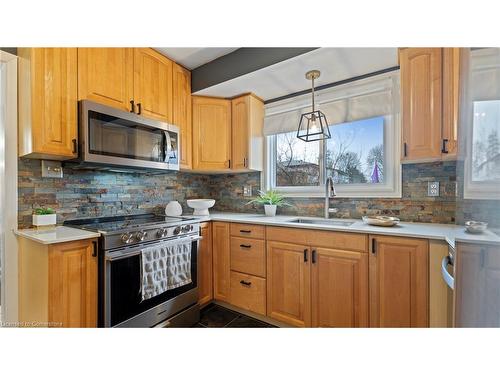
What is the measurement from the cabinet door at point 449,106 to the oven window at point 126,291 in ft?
6.85

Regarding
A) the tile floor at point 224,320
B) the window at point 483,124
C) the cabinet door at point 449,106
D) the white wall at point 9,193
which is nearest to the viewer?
the window at point 483,124

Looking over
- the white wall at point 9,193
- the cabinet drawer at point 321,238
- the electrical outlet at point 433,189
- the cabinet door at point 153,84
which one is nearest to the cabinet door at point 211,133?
the cabinet door at point 153,84

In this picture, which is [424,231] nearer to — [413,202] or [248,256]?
[413,202]

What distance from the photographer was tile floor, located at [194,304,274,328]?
1805 mm

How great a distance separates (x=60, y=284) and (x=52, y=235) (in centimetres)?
28

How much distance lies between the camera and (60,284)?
1.18 metres

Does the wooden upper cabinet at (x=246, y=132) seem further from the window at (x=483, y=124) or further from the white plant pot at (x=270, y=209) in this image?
the window at (x=483, y=124)

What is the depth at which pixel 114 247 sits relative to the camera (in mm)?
1344

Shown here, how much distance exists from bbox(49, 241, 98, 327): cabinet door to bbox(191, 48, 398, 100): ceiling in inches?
68.3

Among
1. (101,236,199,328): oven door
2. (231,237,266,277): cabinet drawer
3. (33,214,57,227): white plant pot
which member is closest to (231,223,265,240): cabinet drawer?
(231,237,266,277): cabinet drawer

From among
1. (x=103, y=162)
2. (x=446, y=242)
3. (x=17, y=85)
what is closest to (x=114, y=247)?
(x=103, y=162)

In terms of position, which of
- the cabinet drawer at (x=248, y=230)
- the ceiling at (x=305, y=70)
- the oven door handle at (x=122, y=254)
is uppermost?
the ceiling at (x=305, y=70)

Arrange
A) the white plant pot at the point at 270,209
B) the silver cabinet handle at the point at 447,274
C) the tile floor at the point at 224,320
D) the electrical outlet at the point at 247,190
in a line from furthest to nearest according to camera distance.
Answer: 1. the electrical outlet at the point at 247,190
2. the white plant pot at the point at 270,209
3. the tile floor at the point at 224,320
4. the silver cabinet handle at the point at 447,274

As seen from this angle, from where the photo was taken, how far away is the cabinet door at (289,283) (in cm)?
162
